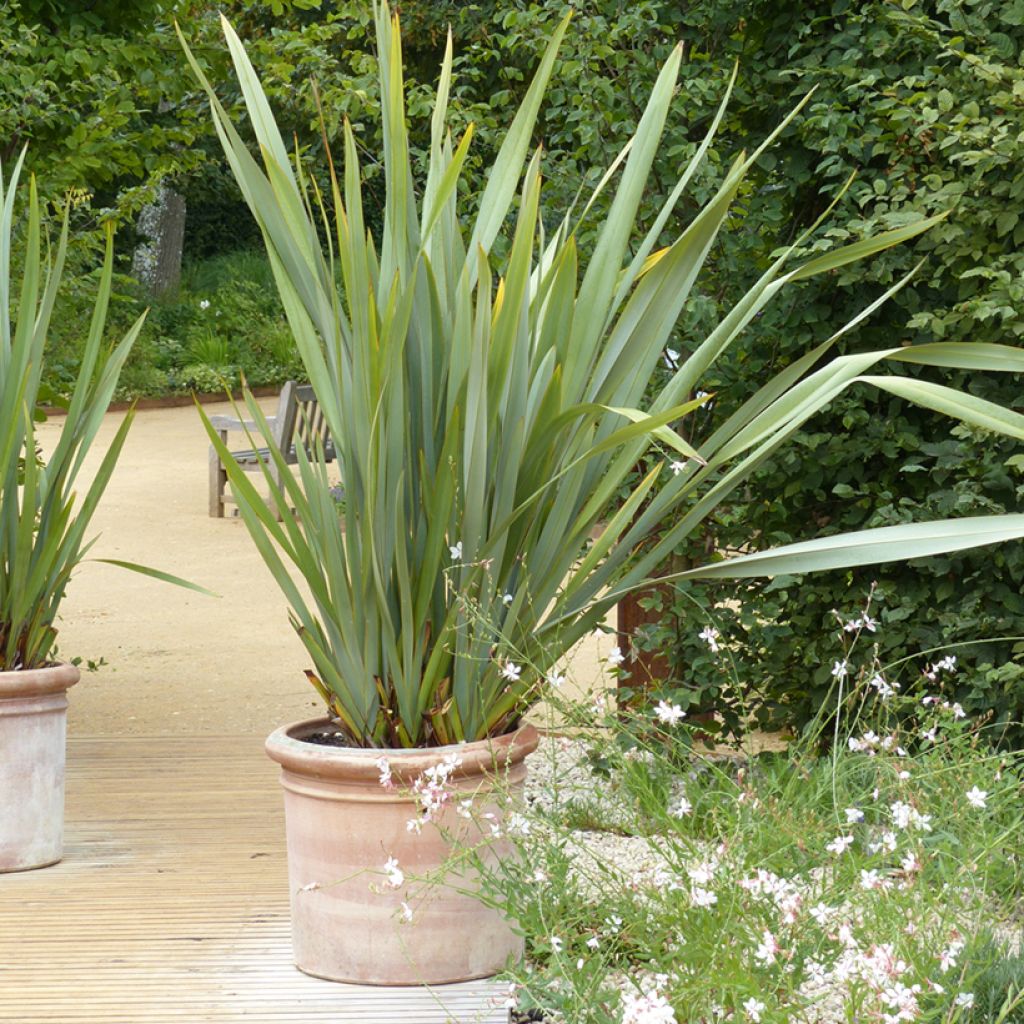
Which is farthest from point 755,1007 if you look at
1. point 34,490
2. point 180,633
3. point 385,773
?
point 180,633

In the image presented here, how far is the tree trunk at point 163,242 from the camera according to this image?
20.2 m

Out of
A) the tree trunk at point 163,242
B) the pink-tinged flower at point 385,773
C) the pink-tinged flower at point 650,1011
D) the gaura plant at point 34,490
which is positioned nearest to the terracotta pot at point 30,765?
the gaura plant at point 34,490

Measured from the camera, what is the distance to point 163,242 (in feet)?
66.7

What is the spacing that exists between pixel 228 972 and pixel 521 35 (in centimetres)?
229

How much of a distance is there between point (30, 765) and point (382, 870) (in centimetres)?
108

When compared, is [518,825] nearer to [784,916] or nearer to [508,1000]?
[508,1000]

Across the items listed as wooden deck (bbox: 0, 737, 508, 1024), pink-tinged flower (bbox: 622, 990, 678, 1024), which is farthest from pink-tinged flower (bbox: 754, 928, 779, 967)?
wooden deck (bbox: 0, 737, 508, 1024)

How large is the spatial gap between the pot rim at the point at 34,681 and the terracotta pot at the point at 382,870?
820 mm

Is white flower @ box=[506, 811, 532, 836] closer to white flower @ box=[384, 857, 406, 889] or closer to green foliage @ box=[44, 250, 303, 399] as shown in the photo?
white flower @ box=[384, 857, 406, 889]

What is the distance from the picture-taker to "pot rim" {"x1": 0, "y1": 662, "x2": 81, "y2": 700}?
294 centimetres

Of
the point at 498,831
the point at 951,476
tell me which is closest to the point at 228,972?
the point at 498,831

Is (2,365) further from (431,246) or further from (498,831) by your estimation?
(498,831)

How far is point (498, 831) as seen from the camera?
2.08 meters

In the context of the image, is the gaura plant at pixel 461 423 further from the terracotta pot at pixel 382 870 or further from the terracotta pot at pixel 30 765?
the terracotta pot at pixel 30 765
